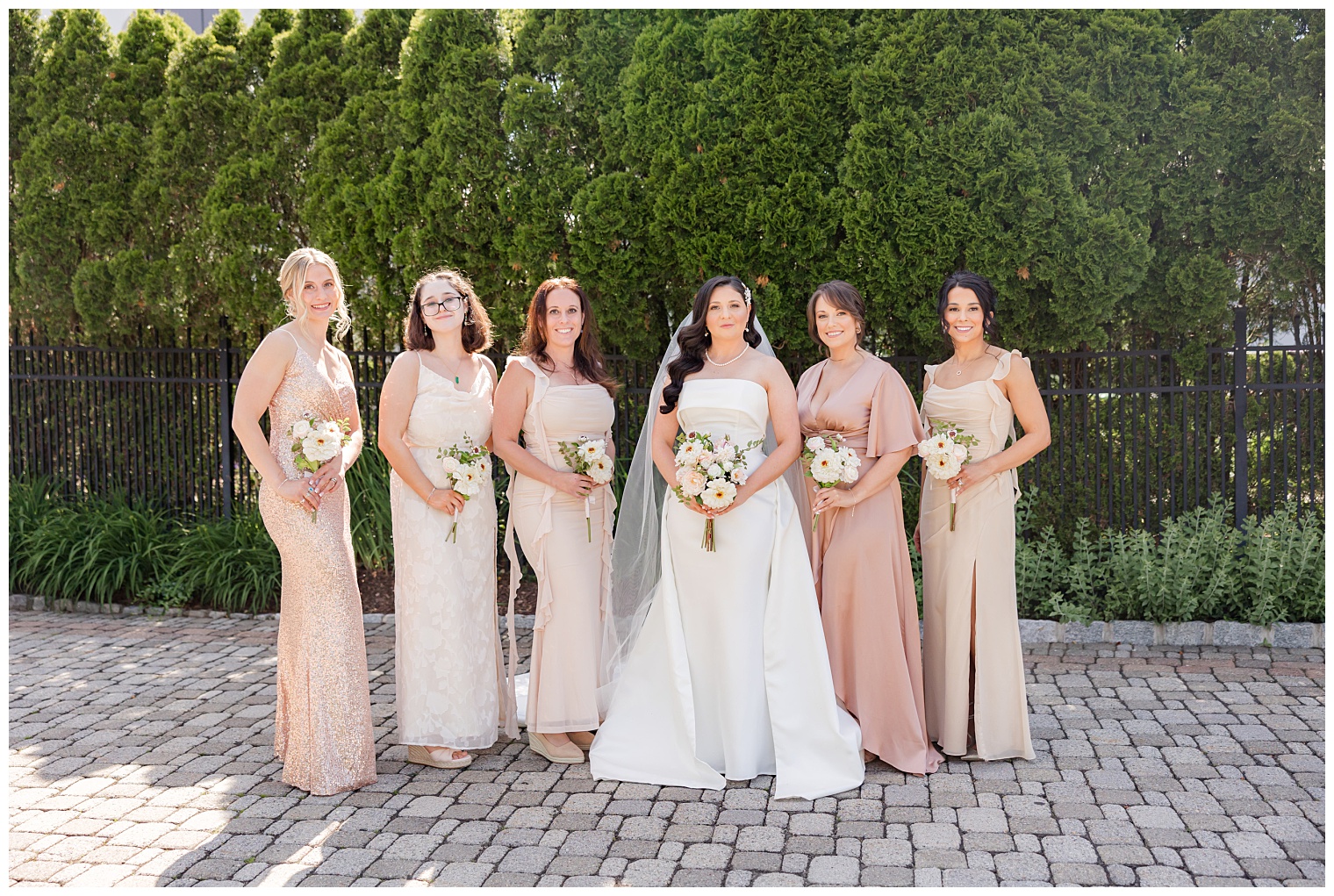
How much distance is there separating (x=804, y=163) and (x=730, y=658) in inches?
161

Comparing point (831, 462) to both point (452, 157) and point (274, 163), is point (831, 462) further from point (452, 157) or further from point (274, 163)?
point (274, 163)

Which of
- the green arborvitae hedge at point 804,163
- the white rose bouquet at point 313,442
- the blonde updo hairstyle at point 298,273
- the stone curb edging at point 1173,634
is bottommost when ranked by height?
the stone curb edging at point 1173,634

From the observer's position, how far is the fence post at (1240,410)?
295 inches

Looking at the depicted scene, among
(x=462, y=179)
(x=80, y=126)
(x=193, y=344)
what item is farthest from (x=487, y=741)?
(x=80, y=126)

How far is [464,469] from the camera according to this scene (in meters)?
4.95

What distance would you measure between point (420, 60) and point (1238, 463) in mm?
6877

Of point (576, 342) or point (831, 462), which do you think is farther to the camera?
point (576, 342)

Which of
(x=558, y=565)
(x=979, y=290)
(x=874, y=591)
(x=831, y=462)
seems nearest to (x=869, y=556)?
(x=874, y=591)

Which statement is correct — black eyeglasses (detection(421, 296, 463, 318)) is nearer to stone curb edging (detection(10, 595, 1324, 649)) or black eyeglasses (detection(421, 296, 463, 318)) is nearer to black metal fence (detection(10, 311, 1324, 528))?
black metal fence (detection(10, 311, 1324, 528))

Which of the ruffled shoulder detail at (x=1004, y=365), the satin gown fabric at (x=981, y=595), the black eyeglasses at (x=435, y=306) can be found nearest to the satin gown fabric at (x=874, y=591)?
the satin gown fabric at (x=981, y=595)

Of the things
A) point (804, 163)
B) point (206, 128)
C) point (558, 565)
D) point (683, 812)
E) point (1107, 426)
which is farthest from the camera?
point (206, 128)

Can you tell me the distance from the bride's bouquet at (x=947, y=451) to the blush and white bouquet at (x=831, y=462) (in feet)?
1.20

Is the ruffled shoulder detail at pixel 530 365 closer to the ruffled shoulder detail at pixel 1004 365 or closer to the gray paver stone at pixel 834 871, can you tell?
the ruffled shoulder detail at pixel 1004 365

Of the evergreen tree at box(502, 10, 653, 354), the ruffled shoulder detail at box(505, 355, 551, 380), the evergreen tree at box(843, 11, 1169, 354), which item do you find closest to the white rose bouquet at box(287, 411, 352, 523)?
the ruffled shoulder detail at box(505, 355, 551, 380)
